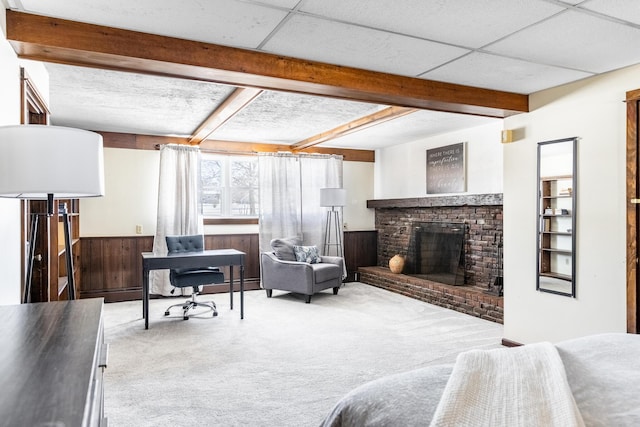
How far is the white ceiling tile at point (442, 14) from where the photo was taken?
2.12 meters

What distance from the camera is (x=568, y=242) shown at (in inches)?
136

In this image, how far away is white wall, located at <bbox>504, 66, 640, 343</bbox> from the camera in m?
3.10

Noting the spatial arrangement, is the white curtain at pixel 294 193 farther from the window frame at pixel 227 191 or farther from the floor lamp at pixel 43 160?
the floor lamp at pixel 43 160

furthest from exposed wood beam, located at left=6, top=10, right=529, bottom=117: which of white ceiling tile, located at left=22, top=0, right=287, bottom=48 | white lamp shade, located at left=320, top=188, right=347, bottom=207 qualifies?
white lamp shade, located at left=320, top=188, right=347, bottom=207

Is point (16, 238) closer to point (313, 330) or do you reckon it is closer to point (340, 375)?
point (340, 375)

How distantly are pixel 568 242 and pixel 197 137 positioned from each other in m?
4.76

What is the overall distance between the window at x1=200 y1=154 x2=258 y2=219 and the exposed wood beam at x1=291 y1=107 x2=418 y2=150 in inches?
35.1

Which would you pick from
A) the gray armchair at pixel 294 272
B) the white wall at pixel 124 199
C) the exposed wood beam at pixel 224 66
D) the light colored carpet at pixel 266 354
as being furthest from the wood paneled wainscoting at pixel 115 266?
the exposed wood beam at pixel 224 66

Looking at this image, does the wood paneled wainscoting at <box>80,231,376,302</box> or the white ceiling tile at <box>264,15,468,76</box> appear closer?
the white ceiling tile at <box>264,15,468,76</box>

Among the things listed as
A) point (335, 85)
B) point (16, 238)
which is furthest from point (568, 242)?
point (16, 238)

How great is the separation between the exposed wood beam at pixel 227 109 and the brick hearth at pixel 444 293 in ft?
11.1

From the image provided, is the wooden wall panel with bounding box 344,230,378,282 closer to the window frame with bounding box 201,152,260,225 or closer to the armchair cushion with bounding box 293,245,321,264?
the armchair cushion with bounding box 293,245,321,264

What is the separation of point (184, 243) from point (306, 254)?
1.80 meters

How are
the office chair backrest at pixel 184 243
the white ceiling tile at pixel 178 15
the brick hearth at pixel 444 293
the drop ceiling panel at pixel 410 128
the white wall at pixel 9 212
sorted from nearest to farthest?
1. the white wall at pixel 9 212
2. the white ceiling tile at pixel 178 15
3. the brick hearth at pixel 444 293
4. the drop ceiling panel at pixel 410 128
5. the office chair backrest at pixel 184 243
